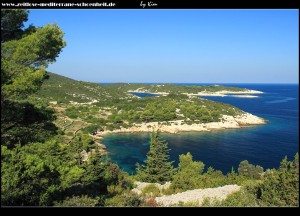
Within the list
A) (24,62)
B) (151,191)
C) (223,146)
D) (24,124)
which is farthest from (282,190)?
(223,146)

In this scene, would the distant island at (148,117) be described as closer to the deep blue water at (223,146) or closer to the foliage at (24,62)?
the deep blue water at (223,146)

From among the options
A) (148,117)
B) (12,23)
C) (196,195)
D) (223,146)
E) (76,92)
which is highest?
(12,23)

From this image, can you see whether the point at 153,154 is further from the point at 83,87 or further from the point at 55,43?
the point at 83,87

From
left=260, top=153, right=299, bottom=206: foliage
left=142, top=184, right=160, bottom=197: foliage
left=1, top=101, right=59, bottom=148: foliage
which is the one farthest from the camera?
left=142, top=184, right=160, bottom=197: foliage

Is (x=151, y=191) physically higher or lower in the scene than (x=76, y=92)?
lower

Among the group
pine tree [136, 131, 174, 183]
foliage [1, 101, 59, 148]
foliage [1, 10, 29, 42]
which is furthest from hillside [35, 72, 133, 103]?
foliage [1, 10, 29, 42]

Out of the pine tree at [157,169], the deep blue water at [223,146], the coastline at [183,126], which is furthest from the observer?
the coastline at [183,126]

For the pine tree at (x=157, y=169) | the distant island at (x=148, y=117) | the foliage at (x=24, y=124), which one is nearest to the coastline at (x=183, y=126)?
the distant island at (x=148, y=117)

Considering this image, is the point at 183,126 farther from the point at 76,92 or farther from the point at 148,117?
the point at 76,92

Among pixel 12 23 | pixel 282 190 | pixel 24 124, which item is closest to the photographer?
pixel 12 23

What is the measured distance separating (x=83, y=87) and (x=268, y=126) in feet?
262

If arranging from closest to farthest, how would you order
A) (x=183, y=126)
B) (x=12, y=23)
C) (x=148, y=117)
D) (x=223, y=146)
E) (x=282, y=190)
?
(x=12, y=23) → (x=282, y=190) → (x=223, y=146) → (x=183, y=126) → (x=148, y=117)

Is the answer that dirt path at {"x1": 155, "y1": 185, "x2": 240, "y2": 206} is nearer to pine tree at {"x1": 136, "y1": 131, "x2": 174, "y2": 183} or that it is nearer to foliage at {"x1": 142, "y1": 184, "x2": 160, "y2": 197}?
foliage at {"x1": 142, "y1": 184, "x2": 160, "y2": 197}

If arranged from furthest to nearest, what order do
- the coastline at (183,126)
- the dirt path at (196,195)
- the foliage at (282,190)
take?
the coastline at (183,126) < the dirt path at (196,195) < the foliage at (282,190)
